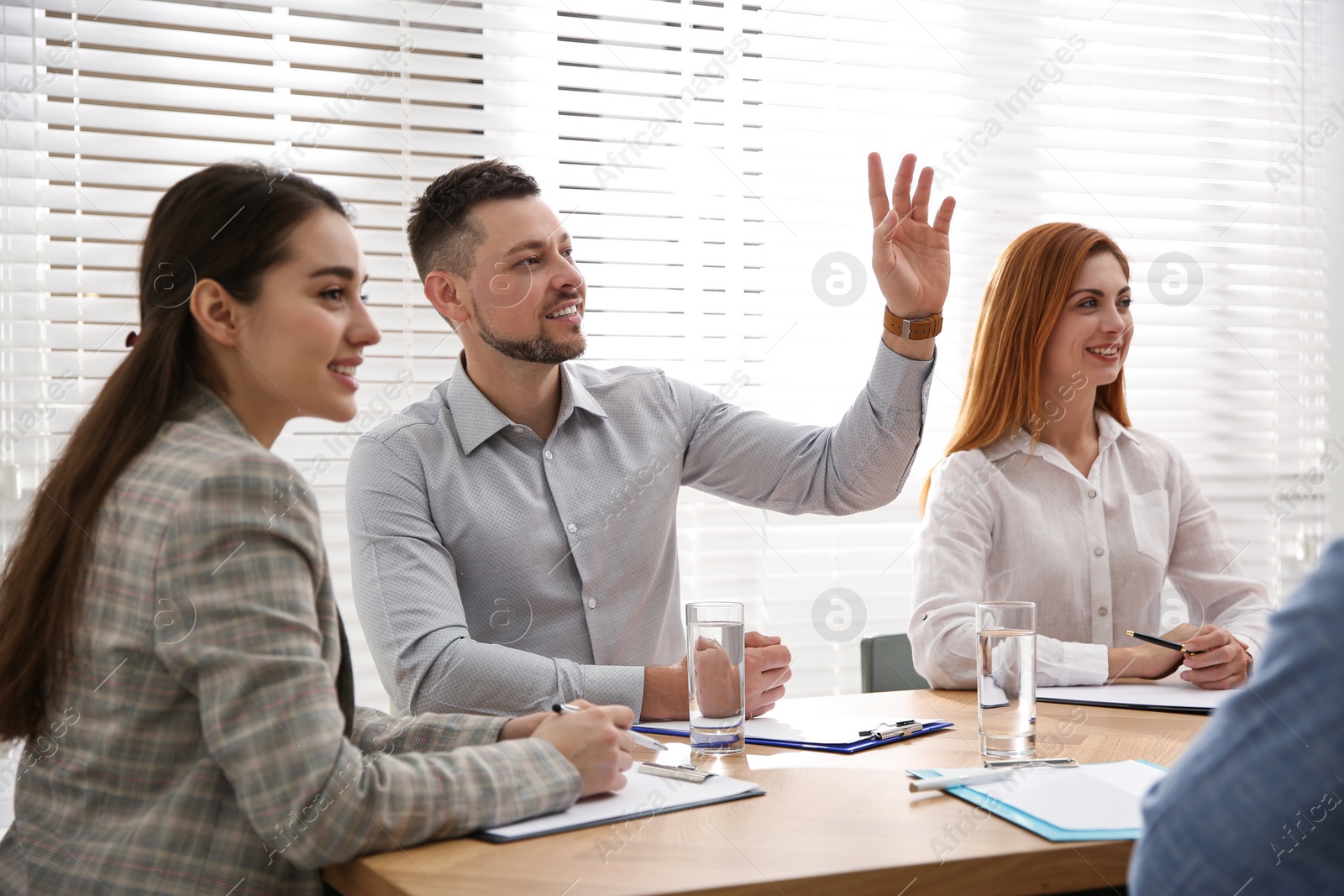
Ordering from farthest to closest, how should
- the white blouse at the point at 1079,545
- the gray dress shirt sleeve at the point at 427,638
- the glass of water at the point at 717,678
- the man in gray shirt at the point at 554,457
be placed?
the white blouse at the point at 1079,545
the man in gray shirt at the point at 554,457
the gray dress shirt sleeve at the point at 427,638
the glass of water at the point at 717,678

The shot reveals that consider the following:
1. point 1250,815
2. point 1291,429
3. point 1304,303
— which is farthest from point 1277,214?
point 1250,815

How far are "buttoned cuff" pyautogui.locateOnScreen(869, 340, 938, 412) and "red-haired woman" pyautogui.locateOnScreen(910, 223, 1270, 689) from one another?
23 centimetres

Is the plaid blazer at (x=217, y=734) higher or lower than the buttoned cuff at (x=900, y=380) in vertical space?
lower

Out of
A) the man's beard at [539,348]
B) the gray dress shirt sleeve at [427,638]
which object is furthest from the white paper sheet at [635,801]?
the man's beard at [539,348]

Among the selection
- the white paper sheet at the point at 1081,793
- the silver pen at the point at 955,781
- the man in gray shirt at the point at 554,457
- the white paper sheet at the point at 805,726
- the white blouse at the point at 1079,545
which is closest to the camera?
the white paper sheet at the point at 1081,793

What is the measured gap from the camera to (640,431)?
2020 mm

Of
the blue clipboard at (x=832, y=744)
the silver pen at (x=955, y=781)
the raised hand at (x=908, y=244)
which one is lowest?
the blue clipboard at (x=832, y=744)

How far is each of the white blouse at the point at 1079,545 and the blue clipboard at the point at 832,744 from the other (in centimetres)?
41

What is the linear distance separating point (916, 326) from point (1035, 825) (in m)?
1.02

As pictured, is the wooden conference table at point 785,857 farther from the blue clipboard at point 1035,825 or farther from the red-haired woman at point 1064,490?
the red-haired woman at point 1064,490

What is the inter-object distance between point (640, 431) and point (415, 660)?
2.11 feet

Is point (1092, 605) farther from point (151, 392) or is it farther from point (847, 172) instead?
point (151, 392)

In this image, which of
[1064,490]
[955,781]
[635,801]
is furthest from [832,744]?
[1064,490]

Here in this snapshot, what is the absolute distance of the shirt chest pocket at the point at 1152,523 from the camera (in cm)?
210
